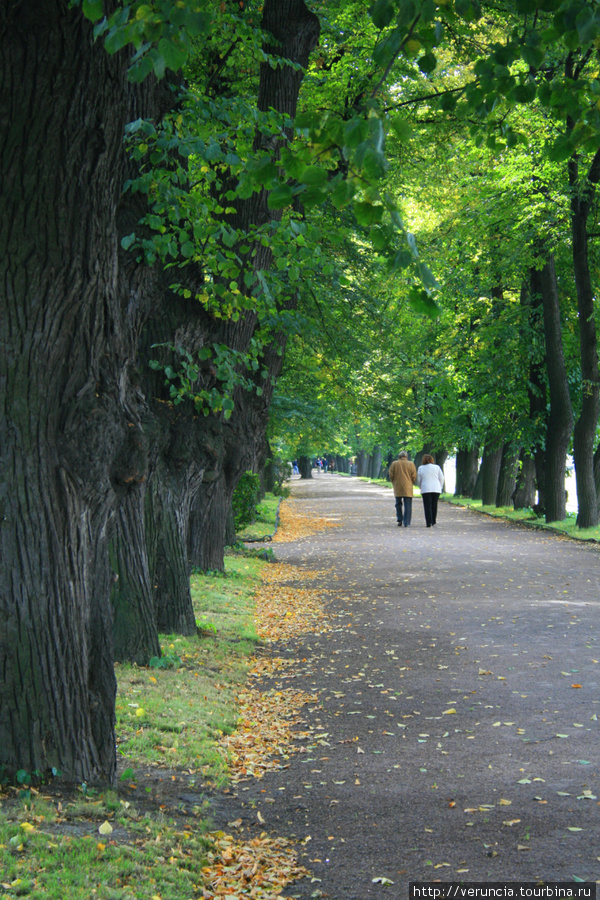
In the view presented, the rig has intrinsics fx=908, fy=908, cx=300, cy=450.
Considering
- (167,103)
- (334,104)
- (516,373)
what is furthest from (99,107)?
(516,373)

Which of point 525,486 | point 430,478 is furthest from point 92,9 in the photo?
point 525,486

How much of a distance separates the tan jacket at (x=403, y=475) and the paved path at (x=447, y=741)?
985cm

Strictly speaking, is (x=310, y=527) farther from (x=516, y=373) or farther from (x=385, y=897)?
(x=385, y=897)

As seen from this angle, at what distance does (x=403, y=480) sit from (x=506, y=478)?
7521mm

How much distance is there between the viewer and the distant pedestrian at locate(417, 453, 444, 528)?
76.5 ft

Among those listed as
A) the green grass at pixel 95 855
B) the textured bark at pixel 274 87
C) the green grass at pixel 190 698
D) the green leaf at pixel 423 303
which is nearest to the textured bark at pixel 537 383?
the textured bark at pixel 274 87

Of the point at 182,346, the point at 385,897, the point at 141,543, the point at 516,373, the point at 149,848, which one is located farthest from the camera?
the point at 516,373

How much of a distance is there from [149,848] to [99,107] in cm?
354

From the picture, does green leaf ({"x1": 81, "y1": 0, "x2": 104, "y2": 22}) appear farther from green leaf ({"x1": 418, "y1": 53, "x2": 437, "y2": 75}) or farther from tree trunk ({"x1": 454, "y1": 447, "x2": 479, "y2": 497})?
tree trunk ({"x1": 454, "y1": 447, "x2": 479, "y2": 497})

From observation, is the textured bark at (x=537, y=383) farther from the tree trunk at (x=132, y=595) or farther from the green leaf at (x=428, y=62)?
the green leaf at (x=428, y=62)

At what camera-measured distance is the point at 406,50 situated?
387cm

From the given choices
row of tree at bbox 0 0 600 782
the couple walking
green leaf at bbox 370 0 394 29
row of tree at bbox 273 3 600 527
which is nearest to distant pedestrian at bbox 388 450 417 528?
the couple walking

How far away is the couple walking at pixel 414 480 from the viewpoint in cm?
2325

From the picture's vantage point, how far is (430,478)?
23.4 meters
